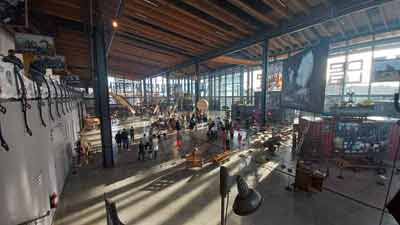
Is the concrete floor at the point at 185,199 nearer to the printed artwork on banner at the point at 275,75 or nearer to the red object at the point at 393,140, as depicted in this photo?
the red object at the point at 393,140

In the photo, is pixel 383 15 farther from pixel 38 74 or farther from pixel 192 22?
pixel 38 74

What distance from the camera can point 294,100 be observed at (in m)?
10.0

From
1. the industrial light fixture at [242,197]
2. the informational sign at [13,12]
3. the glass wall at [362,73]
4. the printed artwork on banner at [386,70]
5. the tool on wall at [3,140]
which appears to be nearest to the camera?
the industrial light fixture at [242,197]

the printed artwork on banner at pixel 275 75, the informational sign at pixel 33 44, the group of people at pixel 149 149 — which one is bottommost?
the group of people at pixel 149 149

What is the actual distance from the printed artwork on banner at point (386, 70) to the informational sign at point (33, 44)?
15080 mm

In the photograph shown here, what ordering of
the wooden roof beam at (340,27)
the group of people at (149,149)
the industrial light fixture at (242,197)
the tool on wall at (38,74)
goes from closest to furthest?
1. the industrial light fixture at (242,197)
2. the tool on wall at (38,74)
3. the group of people at (149,149)
4. the wooden roof beam at (340,27)

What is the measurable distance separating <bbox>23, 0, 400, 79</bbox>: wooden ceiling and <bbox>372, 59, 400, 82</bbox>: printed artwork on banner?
1993mm

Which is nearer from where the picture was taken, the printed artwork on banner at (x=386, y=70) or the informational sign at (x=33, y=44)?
the informational sign at (x=33, y=44)

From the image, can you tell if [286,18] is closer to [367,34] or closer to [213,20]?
[213,20]

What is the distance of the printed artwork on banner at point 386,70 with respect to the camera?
9.85 metres

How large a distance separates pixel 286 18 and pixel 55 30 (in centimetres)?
1224

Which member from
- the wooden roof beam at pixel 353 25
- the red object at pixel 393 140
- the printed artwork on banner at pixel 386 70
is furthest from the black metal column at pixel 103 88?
the printed artwork on banner at pixel 386 70

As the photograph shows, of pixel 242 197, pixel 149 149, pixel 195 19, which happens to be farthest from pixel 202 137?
pixel 242 197

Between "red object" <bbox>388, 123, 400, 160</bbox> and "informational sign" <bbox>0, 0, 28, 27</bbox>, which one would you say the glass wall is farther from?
"informational sign" <bbox>0, 0, 28, 27</bbox>
